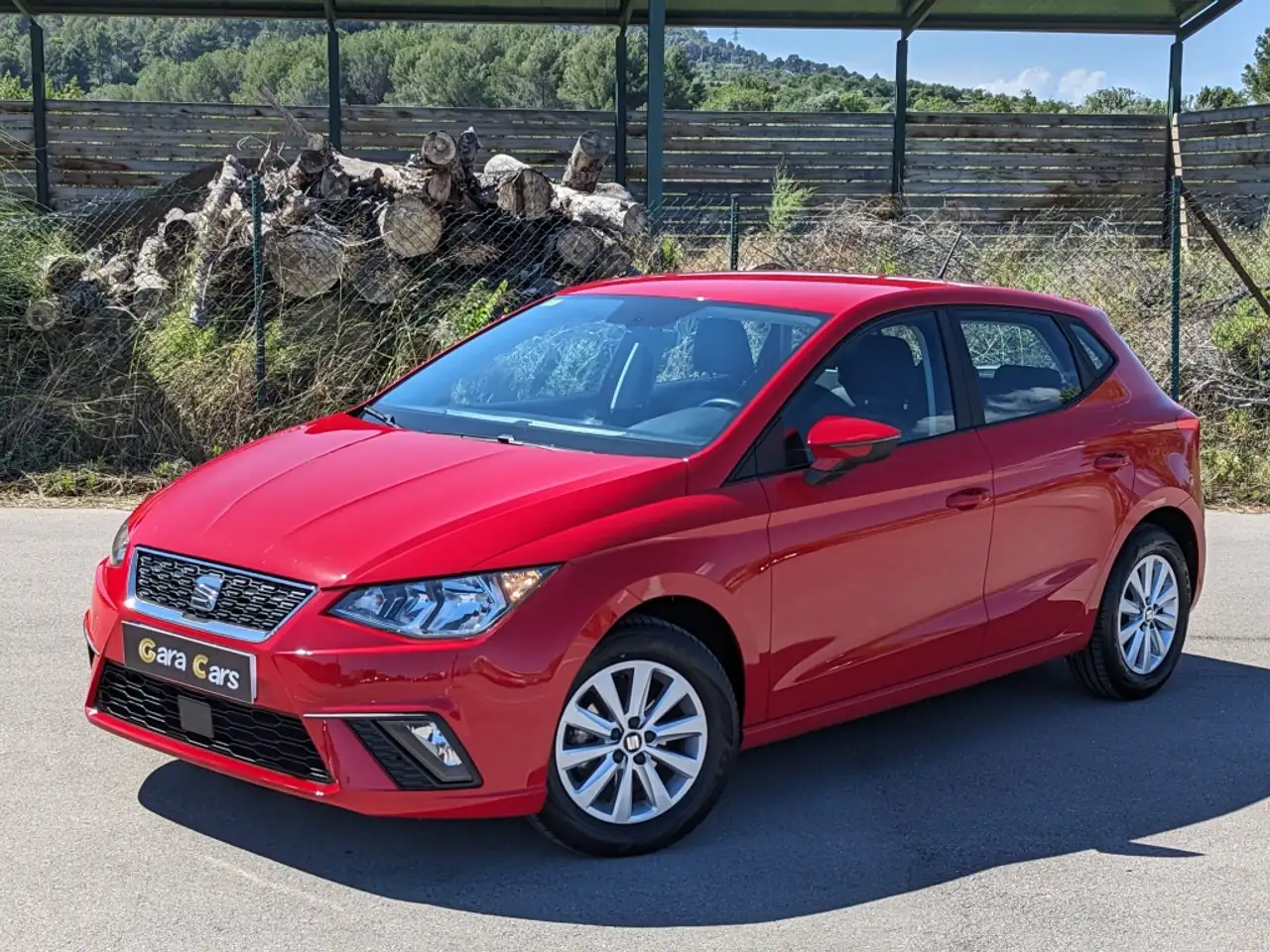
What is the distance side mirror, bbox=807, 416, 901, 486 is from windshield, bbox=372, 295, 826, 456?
0.92ft

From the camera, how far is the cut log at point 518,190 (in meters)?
11.9

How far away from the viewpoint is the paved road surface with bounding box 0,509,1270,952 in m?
4.04

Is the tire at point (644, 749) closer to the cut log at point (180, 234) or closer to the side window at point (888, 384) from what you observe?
the side window at point (888, 384)

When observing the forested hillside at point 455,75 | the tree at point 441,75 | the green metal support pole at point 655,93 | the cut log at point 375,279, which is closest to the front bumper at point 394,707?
the cut log at point 375,279

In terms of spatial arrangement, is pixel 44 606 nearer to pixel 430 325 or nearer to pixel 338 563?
pixel 338 563

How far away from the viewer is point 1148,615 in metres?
6.31

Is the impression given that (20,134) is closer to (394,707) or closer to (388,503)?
(388,503)

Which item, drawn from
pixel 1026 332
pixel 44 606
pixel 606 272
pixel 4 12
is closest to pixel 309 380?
pixel 606 272

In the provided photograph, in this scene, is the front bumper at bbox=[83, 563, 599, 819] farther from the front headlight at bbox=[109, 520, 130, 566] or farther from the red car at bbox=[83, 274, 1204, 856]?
the front headlight at bbox=[109, 520, 130, 566]

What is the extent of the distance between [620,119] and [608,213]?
7.44 m

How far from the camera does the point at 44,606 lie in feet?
23.8

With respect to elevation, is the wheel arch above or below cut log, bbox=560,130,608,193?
below

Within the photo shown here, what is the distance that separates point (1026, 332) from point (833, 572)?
1.77 metres

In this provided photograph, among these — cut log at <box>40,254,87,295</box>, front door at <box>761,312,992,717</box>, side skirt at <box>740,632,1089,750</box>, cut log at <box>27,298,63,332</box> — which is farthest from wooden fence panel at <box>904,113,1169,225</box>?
front door at <box>761,312,992,717</box>
